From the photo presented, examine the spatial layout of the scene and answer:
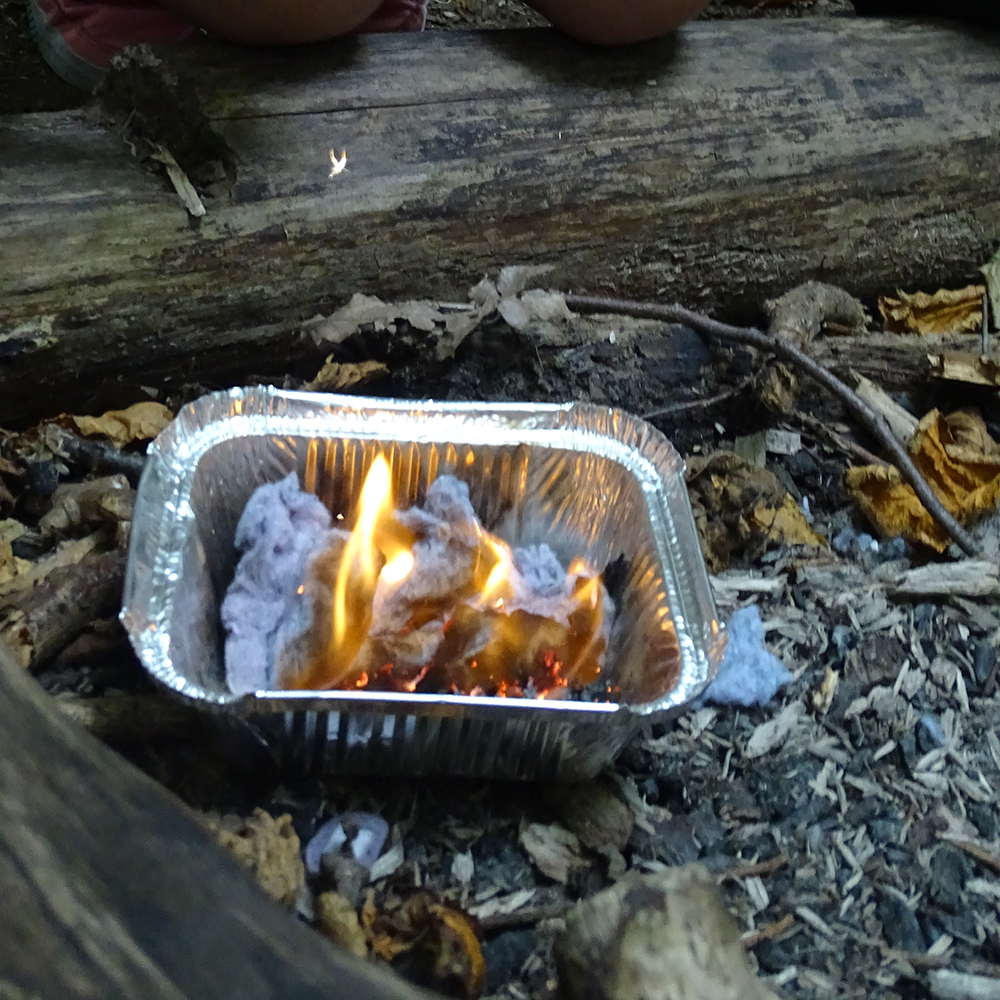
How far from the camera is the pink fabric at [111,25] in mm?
1876

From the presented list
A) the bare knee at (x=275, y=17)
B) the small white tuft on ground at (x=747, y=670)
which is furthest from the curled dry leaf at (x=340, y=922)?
the bare knee at (x=275, y=17)

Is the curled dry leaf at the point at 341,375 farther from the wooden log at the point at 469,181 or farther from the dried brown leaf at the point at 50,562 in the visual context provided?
the dried brown leaf at the point at 50,562

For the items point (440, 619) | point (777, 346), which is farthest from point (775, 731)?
point (777, 346)

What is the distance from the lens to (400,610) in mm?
1303

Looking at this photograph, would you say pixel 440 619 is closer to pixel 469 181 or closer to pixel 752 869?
pixel 752 869

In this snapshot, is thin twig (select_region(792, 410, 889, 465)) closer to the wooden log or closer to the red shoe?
the wooden log

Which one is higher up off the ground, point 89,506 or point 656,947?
point 656,947

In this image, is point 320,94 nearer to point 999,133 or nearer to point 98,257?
point 98,257

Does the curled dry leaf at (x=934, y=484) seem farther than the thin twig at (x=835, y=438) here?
No

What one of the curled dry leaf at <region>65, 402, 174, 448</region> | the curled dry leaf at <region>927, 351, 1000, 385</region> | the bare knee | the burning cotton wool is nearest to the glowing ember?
the burning cotton wool

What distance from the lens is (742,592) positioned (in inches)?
62.8

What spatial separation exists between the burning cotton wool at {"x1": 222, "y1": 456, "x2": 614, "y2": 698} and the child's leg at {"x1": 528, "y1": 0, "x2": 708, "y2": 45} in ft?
3.67

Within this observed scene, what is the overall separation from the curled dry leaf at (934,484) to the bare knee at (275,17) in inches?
51.9

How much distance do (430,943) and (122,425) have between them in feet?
3.62
